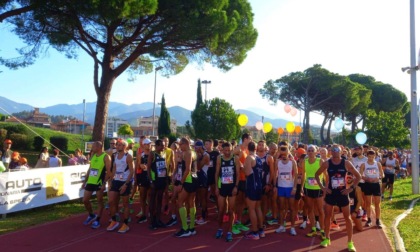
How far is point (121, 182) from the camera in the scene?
7848 millimetres

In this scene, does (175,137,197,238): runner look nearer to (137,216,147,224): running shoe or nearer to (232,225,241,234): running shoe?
(232,225,241,234): running shoe

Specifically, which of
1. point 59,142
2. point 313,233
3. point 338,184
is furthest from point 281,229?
point 59,142

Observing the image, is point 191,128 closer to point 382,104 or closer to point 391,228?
point 391,228

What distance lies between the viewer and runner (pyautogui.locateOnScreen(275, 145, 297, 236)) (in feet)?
25.8

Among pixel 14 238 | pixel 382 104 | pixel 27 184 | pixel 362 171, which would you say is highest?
pixel 382 104

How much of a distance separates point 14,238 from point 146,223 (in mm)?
2663

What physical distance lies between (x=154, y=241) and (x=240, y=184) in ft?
6.68

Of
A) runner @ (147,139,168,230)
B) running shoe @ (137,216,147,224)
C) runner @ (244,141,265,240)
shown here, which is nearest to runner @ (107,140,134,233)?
runner @ (147,139,168,230)

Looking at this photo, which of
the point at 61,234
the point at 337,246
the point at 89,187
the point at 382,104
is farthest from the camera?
the point at 382,104

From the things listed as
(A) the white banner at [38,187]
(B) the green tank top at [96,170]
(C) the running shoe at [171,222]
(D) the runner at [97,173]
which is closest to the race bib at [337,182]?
(C) the running shoe at [171,222]

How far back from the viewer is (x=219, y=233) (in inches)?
295

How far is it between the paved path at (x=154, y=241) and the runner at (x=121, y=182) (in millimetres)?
307

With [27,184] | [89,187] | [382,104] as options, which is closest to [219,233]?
[89,187]

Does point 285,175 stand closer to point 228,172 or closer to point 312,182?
point 312,182
